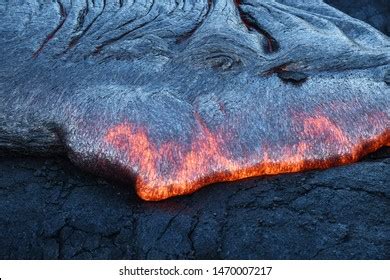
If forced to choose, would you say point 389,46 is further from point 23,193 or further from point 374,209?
point 23,193

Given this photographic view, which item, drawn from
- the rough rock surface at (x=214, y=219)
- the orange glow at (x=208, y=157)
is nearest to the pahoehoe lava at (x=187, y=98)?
the orange glow at (x=208, y=157)

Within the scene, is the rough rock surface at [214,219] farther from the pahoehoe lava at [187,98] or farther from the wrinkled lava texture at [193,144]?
the pahoehoe lava at [187,98]

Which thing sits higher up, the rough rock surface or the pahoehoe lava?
the pahoehoe lava

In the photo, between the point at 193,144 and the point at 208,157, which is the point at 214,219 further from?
the point at 193,144

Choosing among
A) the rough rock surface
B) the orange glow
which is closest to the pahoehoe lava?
the orange glow

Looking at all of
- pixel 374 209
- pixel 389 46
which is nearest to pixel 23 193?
pixel 374 209

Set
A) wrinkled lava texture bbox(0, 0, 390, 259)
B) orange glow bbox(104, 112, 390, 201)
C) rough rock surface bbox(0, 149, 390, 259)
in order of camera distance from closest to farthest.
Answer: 1. rough rock surface bbox(0, 149, 390, 259)
2. wrinkled lava texture bbox(0, 0, 390, 259)
3. orange glow bbox(104, 112, 390, 201)

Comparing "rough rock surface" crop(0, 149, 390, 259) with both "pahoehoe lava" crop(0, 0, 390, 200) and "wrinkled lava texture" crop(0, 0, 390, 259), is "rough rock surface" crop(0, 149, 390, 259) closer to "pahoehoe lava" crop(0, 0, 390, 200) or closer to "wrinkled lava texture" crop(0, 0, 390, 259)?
"wrinkled lava texture" crop(0, 0, 390, 259)

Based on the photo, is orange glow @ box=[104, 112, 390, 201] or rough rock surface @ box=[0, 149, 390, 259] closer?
rough rock surface @ box=[0, 149, 390, 259]
